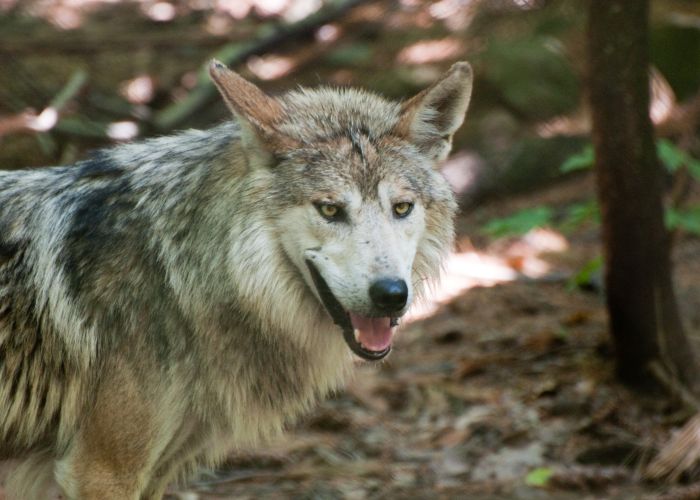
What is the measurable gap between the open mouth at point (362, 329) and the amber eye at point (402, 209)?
1.39 feet

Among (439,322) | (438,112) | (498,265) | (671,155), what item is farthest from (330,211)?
(498,265)

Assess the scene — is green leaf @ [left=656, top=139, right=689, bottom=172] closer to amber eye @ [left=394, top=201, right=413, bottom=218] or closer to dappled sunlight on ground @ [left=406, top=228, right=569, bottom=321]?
dappled sunlight on ground @ [left=406, top=228, right=569, bottom=321]

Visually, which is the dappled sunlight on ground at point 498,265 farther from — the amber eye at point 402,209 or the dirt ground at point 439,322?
the amber eye at point 402,209

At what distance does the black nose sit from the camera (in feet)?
11.4

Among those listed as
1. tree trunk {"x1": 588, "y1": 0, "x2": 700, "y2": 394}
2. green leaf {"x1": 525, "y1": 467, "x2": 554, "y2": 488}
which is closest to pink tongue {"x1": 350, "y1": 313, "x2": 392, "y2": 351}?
green leaf {"x1": 525, "y1": 467, "x2": 554, "y2": 488}

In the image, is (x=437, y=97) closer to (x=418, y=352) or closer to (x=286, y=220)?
(x=286, y=220)

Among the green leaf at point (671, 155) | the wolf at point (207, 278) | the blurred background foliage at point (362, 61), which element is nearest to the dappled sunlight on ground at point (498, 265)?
the blurred background foliage at point (362, 61)

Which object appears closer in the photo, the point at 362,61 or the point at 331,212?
the point at 331,212

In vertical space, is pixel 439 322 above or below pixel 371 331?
below

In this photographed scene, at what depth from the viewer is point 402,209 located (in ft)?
12.4

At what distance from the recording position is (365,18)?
11.8m

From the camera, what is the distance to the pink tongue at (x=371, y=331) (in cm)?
368

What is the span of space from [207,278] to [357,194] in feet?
2.44

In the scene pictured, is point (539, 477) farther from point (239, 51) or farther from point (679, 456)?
point (239, 51)
